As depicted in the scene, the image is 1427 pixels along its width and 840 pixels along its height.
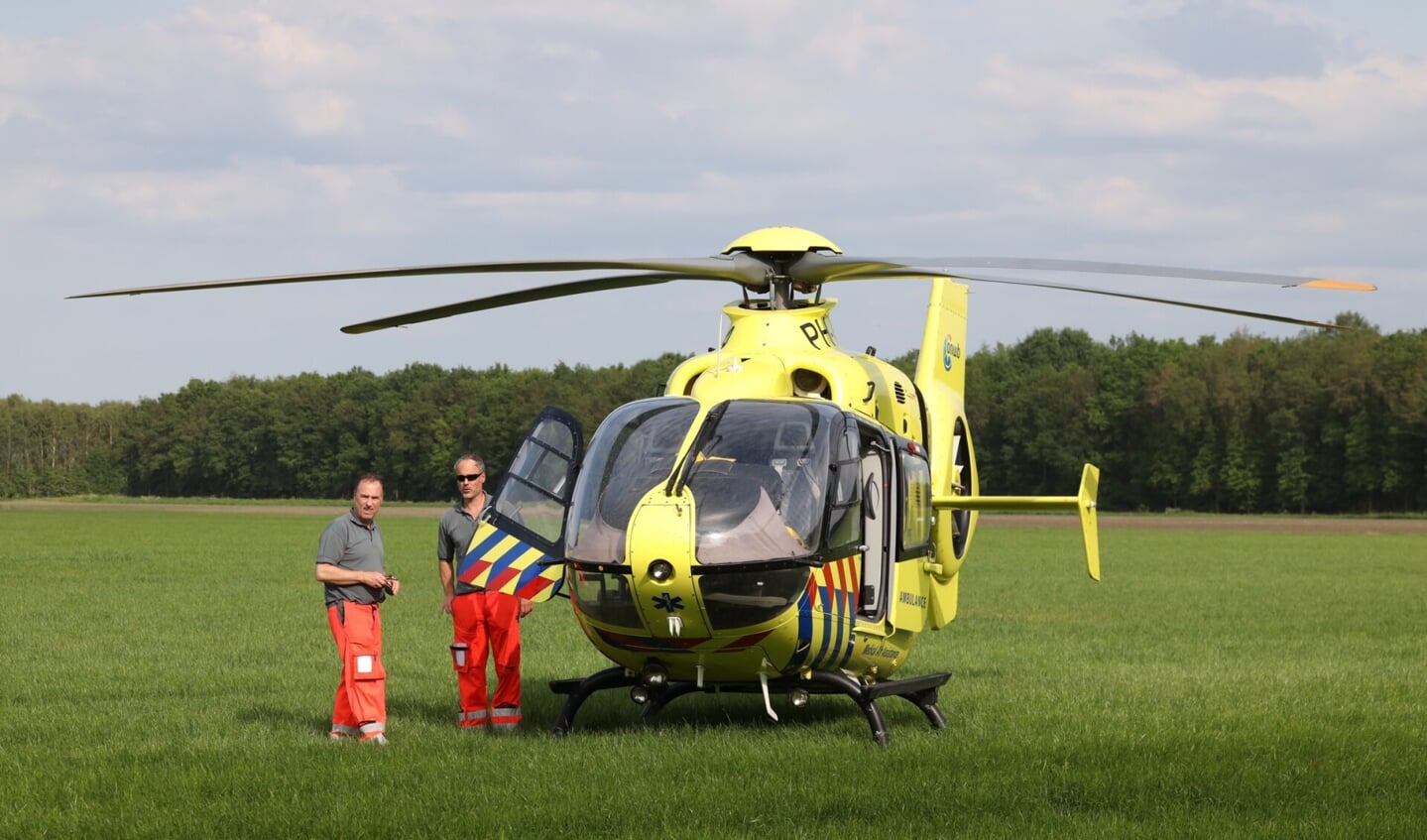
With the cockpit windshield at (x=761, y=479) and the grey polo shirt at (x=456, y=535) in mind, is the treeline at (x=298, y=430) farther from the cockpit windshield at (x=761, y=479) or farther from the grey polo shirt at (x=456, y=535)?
the cockpit windshield at (x=761, y=479)

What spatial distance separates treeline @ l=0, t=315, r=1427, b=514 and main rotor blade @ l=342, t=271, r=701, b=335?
7398 cm

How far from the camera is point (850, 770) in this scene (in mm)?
9531

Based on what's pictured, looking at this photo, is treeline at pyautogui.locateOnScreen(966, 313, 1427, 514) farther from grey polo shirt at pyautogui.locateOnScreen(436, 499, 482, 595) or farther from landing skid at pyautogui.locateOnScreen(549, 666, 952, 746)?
grey polo shirt at pyautogui.locateOnScreen(436, 499, 482, 595)

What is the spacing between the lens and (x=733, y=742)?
10633 millimetres

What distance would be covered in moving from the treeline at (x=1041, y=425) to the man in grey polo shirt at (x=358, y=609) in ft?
248

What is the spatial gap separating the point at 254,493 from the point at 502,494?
427ft

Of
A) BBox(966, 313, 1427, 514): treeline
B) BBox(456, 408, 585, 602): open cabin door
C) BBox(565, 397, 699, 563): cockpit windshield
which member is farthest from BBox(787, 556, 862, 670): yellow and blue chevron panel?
BBox(966, 313, 1427, 514): treeline

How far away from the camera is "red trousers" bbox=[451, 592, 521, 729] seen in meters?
11.3

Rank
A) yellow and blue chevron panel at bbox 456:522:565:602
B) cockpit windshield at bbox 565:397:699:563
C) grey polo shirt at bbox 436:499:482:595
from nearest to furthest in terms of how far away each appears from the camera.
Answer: cockpit windshield at bbox 565:397:699:563 → yellow and blue chevron panel at bbox 456:522:565:602 → grey polo shirt at bbox 436:499:482:595

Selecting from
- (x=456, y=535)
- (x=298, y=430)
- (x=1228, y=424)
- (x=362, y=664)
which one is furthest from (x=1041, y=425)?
(x=362, y=664)

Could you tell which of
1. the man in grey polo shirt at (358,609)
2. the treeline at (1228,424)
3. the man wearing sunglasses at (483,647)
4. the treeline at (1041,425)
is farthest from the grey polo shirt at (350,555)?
the treeline at (1228,424)

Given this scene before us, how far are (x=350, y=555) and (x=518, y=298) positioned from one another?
217cm

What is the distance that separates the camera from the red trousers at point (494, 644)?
446 inches

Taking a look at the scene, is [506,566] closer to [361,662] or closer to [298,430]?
[361,662]
